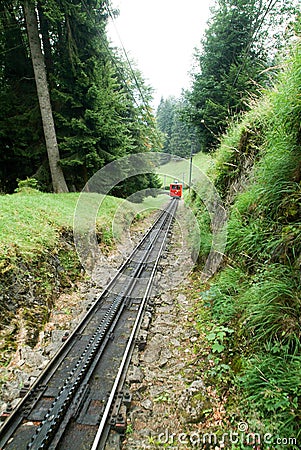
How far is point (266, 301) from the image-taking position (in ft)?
9.34

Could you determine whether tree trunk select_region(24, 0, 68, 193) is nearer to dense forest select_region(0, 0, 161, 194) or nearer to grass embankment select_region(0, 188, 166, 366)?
dense forest select_region(0, 0, 161, 194)

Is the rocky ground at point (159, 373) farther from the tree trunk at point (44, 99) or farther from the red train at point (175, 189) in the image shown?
the red train at point (175, 189)

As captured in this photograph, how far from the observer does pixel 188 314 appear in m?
5.06

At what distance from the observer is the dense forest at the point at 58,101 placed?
32.1 feet

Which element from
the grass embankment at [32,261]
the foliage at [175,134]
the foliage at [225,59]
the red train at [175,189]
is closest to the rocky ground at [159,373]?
the grass embankment at [32,261]

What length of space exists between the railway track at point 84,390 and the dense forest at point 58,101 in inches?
286

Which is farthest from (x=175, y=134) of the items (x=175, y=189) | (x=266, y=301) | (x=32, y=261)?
(x=266, y=301)

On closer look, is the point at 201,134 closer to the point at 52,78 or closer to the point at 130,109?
the point at 130,109

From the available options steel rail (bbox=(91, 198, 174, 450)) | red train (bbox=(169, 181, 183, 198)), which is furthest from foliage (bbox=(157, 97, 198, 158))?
steel rail (bbox=(91, 198, 174, 450))

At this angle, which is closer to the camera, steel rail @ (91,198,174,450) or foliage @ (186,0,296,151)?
steel rail @ (91,198,174,450)

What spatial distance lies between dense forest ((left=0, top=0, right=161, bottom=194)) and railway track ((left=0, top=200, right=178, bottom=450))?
7.25m

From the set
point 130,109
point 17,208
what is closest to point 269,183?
point 17,208

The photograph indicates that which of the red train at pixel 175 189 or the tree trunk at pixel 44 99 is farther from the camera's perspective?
the red train at pixel 175 189

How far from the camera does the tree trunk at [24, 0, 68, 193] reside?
896 centimetres
